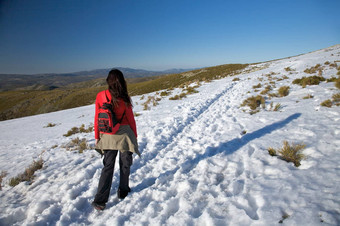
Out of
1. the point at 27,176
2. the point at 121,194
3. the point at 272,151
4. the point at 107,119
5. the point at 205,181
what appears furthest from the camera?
the point at 27,176

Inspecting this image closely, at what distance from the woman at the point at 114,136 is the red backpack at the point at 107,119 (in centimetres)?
7

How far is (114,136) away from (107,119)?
30 centimetres

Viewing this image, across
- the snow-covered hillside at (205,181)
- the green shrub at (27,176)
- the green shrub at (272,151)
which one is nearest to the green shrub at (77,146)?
the snow-covered hillside at (205,181)

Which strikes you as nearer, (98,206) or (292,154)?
(98,206)

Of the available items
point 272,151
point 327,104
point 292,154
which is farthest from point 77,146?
point 327,104

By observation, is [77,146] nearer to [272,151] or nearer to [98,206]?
[98,206]

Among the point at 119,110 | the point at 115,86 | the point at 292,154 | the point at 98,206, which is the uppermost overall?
the point at 115,86

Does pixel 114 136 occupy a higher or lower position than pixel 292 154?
higher

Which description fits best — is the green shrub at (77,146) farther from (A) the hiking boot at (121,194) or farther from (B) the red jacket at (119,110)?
(B) the red jacket at (119,110)

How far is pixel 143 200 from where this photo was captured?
2.74m

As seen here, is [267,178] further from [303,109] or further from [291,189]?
[303,109]

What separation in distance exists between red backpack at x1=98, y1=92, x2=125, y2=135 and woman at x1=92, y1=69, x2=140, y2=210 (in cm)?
7

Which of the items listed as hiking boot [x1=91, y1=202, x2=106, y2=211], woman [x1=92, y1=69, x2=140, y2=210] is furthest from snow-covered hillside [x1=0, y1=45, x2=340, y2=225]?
woman [x1=92, y1=69, x2=140, y2=210]

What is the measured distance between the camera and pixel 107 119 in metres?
2.43
